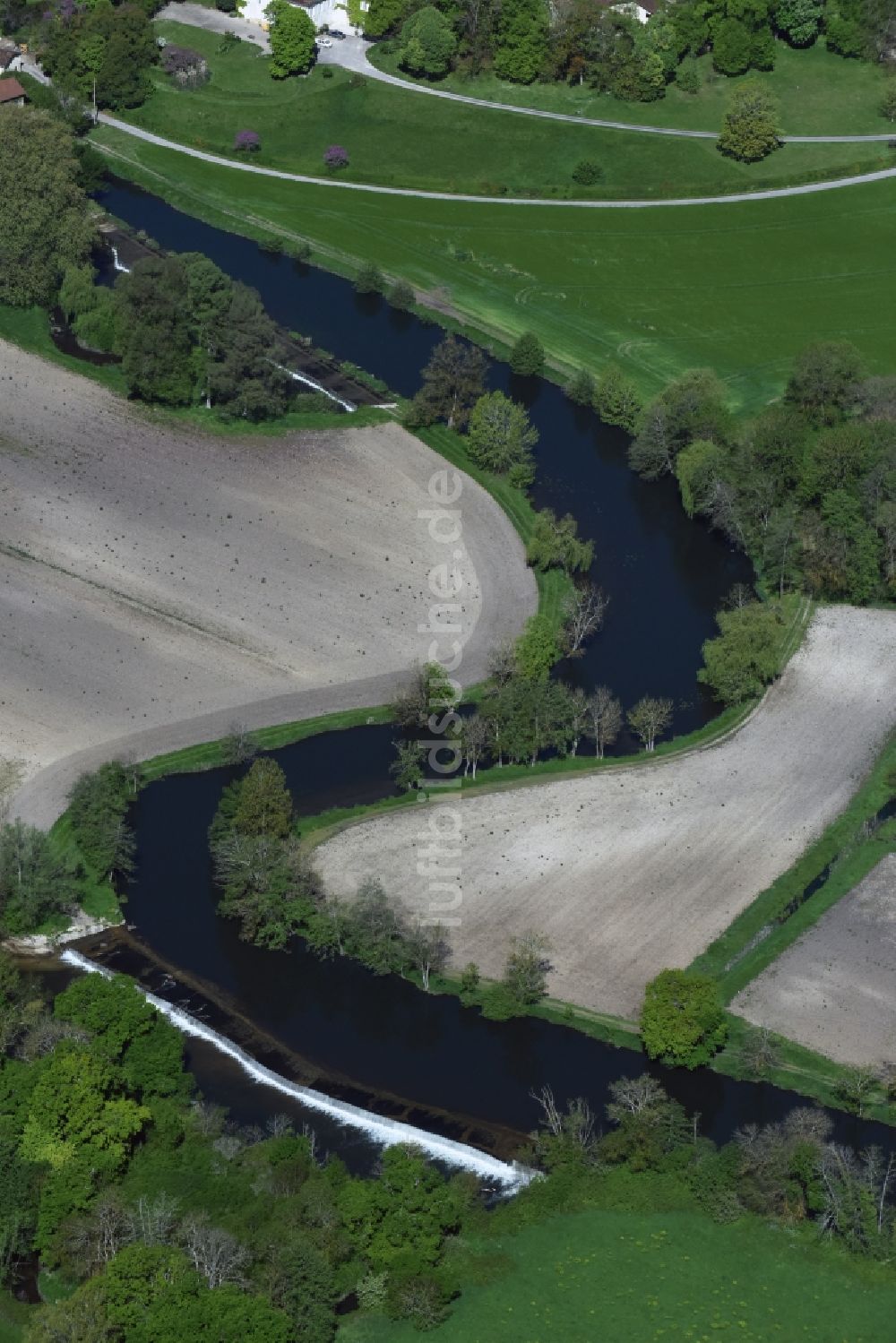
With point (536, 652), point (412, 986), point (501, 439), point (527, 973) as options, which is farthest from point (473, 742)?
point (501, 439)

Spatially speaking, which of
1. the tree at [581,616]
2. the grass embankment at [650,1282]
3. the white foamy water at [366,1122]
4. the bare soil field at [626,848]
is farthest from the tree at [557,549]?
the grass embankment at [650,1282]

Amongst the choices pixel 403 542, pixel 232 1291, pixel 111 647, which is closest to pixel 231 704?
pixel 111 647

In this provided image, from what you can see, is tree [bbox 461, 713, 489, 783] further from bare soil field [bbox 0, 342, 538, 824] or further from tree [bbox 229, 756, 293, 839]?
tree [bbox 229, 756, 293, 839]

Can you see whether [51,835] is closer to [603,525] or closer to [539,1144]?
[539,1144]

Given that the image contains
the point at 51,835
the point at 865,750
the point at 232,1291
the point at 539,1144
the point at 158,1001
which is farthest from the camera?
the point at 865,750

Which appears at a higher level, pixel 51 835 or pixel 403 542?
pixel 403 542

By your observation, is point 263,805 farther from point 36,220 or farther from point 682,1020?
point 36,220

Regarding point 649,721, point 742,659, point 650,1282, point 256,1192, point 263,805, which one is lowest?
point 256,1192

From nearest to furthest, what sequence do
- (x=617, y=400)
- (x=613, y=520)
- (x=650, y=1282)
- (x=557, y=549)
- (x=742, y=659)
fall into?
(x=650, y=1282) → (x=742, y=659) → (x=557, y=549) → (x=613, y=520) → (x=617, y=400)
